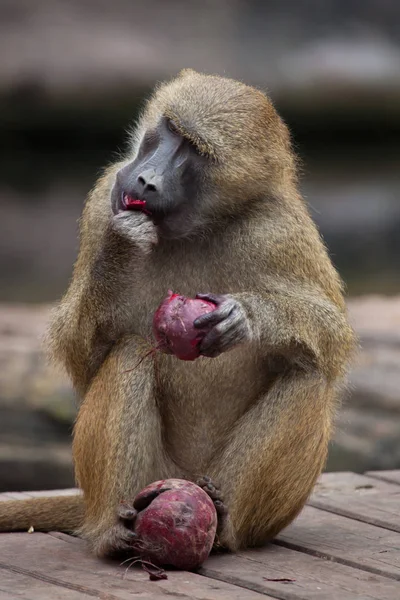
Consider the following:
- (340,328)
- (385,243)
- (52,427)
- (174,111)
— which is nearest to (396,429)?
(52,427)

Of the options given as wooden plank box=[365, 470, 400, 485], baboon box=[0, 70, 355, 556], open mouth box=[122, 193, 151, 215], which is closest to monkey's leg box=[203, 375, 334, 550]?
baboon box=[0, 70, 355, 556]

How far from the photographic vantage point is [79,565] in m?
4.51

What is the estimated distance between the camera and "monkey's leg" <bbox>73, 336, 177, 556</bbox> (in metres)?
4.61

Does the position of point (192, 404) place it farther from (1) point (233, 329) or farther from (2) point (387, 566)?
(2) point (387, 566)

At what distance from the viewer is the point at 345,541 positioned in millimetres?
4918

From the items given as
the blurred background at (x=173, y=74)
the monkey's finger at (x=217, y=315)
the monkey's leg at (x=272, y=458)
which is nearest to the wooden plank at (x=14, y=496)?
the monkey's leg at (x=272, y=458)

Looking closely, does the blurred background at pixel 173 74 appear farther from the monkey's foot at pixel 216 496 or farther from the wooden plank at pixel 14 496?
the monkey's foot at pixel 216 496

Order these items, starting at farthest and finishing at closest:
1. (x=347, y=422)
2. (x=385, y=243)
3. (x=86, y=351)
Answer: (x=385, y=243) → (x=347, y=422) → (x=86, y=351)

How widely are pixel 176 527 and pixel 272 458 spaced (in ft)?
1.78

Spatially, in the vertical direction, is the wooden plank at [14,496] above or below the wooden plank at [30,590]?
above

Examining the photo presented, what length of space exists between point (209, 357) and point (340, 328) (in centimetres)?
53

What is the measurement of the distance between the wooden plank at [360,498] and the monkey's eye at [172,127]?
1753 mm

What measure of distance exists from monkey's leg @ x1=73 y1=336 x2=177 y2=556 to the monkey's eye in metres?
0.77

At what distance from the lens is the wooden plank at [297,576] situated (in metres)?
4.17
